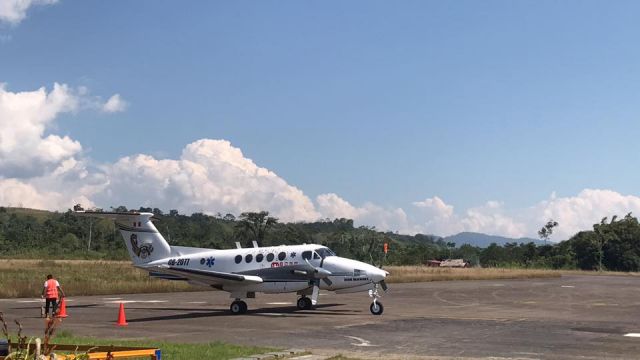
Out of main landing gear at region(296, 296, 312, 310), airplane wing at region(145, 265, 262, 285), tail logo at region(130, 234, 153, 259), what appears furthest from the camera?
tail logo at region(130, 234, 153, 259)

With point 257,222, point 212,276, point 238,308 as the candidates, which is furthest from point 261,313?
point 257,222

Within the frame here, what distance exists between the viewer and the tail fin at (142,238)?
95.2 ft

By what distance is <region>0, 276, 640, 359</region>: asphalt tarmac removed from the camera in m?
15.2

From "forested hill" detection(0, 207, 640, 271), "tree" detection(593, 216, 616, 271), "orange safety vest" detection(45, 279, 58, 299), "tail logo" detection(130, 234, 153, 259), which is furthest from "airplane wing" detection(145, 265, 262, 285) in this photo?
"tree" detection(593, 216, 616, 271)

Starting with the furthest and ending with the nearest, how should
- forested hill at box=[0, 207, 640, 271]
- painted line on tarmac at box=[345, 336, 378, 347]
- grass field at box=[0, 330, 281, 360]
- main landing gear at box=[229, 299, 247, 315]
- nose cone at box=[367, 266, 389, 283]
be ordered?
forested hill at box=[0, 207, 640, 271] → main landing gear at box=[229, 299, 247, 315] → nose cone at box=[367, 266, 389, 283] → painted line on tarmac at box=[345, 336, 378, 347] → grass field at box=[0, 330, 281, 360]

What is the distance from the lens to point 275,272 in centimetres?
2598

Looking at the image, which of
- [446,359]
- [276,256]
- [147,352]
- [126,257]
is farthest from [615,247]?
[147,352]

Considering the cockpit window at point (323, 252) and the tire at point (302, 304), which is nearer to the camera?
the cockpit window at point (323, 252)

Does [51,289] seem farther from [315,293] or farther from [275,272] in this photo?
[315,293]

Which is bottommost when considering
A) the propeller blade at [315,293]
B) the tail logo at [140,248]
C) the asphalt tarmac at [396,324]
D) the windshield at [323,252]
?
the asphalt tarmac at [396,324]

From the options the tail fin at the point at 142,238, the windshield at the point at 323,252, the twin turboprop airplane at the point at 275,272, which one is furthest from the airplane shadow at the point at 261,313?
the tail fin at the point at 142,238

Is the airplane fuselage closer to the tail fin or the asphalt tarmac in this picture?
the asphalt tarmac

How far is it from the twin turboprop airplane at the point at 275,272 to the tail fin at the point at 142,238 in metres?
0.67

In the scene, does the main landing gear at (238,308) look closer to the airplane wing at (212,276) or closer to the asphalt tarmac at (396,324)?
the asphalt tarmac at (396,324)
